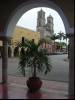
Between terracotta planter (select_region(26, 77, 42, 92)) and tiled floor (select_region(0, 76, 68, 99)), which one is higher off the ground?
terracotta planter (select_region(26, 77, 42, 92))

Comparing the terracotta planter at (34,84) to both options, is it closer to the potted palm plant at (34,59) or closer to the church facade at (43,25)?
the potted palm plant at (34,59)

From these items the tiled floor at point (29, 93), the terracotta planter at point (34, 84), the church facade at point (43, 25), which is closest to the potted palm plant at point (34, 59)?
the terracotta planter at point (34, 84)

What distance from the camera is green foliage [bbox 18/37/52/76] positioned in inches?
259

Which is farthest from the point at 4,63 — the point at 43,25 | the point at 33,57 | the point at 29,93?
the point at 43,25

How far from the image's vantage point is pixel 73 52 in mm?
5828

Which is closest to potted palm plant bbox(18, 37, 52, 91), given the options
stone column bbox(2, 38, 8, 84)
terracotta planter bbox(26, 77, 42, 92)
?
terracotta planter bbox(26, 77, 42, 92)

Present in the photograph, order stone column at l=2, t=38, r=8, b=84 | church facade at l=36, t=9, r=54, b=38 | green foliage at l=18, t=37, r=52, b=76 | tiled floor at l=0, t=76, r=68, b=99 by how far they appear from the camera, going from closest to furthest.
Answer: tiled floor at l=0, t=76, r=68, b=99 < green foliage at l=18, t=37, r=52, b=76 < stone column at l=2, t=38, r=8, b=84 < church facade at l=36, t=9, r=54, b=38

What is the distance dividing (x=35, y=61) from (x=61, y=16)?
5.13ft

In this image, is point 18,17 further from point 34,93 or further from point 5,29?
point 34,93

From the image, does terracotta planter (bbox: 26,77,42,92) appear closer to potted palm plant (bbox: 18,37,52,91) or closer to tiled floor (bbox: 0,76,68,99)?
potted palm plant (bbox: 18,37,52,91)

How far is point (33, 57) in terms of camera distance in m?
6.61

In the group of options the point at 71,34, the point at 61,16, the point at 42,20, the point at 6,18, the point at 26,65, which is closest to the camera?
the point at 71,34

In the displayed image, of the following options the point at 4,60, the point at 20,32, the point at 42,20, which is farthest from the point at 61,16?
the point at 42,20

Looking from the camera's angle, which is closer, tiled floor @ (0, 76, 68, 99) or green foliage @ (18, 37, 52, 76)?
tiled floor @ (0, 76, 68, 99)
